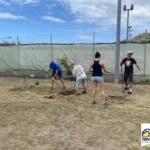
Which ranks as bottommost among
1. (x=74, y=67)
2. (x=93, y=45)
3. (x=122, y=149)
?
(x=122, y=149)

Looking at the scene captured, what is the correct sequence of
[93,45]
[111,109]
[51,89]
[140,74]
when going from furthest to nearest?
[93,45] < [140,74] < [51,89] < [111,109]

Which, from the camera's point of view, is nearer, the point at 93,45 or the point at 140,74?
the point at 140,74

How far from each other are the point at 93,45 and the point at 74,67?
5.13 meters

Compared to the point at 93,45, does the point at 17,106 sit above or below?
below

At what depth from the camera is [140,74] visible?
45.0 ft

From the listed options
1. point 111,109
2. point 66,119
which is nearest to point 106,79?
point 111,109

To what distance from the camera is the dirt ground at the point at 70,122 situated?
16.3ft

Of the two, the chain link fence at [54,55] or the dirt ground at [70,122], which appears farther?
the chain link fence at [54,55]

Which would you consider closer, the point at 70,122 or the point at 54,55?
the point at 70,122

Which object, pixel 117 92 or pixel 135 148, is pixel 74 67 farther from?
pixel 135 148

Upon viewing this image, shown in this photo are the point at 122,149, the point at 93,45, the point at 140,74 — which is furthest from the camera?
the point at 93,45

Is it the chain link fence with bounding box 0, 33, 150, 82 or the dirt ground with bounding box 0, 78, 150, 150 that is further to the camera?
the chain link fence with bounding box 0, 33, 150, 82

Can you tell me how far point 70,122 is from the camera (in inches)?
244

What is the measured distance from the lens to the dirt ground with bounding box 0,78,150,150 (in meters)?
4.98
